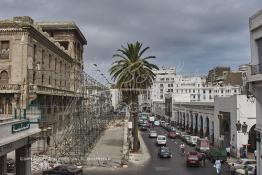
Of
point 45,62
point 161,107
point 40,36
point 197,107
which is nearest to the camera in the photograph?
point 40,36

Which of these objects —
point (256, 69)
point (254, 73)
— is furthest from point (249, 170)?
point (256, 69)

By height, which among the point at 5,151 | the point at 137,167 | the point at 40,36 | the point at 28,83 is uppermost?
the point at 40,36

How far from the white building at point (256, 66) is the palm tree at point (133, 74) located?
2225 cm

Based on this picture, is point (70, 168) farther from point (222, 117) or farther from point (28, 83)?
point (222, 117)

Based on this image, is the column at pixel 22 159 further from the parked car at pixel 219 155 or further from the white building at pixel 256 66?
the parked car at pixel 219 155

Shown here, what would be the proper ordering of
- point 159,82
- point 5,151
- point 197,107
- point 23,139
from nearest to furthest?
point 5,151, point 23,139, point 197,107, point 159,82

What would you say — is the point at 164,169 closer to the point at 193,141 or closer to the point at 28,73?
the point at 28,73

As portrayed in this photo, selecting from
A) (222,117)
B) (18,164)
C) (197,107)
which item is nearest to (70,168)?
(18,164)

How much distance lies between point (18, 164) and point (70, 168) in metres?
7.55

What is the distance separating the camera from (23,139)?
2467 centimetres

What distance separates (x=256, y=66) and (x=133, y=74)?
24.0 m

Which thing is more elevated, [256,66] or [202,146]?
[256,66]

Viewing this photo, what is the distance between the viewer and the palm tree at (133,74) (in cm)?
5131

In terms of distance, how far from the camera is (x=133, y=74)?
168 feet
